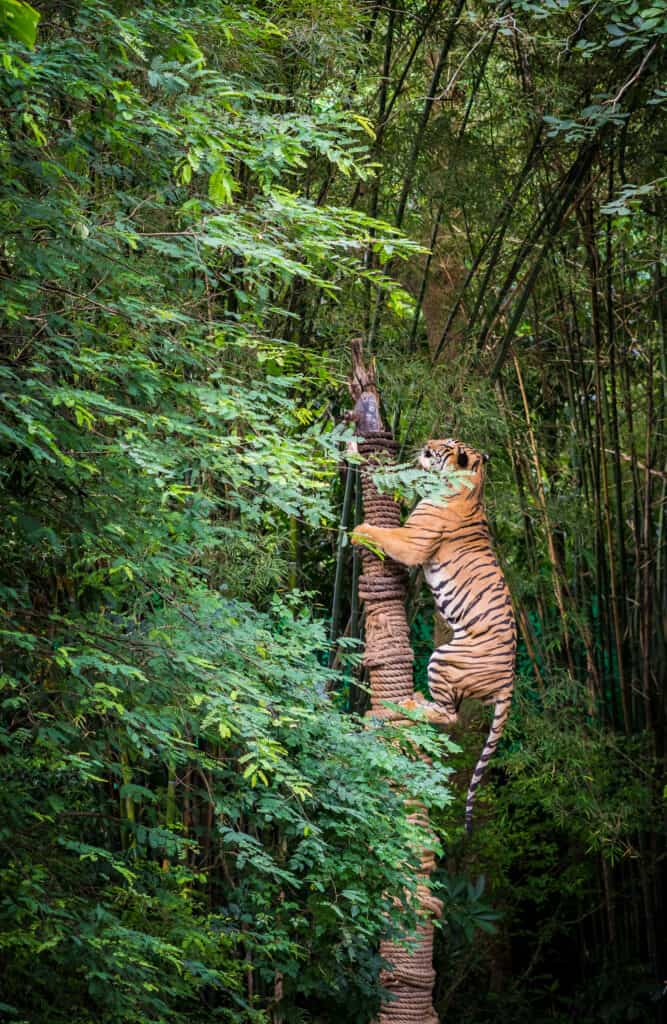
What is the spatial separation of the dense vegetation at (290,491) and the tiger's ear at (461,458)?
14.5 inches

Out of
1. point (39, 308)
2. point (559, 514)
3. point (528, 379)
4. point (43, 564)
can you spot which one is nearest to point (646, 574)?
point (559, 514)

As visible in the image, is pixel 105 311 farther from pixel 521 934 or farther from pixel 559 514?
pixel 521 934

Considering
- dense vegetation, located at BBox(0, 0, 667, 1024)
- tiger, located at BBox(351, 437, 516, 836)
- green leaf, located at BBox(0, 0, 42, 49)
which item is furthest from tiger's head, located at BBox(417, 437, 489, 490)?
green leaf, located at BBox(0, 0, 42, 49)

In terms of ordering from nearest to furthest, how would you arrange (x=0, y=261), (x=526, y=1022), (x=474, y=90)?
(x=0, y=261) < (x=474, y=90) < (x=526, y=1022)

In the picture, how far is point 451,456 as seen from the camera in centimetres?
325

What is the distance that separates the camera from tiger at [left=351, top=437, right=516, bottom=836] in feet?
10.7

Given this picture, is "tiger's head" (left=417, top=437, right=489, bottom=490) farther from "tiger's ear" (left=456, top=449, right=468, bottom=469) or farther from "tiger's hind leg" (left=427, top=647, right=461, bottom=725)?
"tiger's hind leg" (left=427, top=647, right=461, bottom=725)

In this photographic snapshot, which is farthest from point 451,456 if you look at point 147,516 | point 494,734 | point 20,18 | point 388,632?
point 20,18

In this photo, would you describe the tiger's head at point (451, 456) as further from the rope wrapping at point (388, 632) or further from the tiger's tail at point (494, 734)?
the tiger's tail at point (494, 734)

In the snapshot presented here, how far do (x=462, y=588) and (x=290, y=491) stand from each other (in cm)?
97

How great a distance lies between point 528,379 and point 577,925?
2182 mm

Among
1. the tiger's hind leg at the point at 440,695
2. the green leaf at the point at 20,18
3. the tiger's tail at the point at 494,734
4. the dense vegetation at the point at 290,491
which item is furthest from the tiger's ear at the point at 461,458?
the green leaf at the point at 20,18

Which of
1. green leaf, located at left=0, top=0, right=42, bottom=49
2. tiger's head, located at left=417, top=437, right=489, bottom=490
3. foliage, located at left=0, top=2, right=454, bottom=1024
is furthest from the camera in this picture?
tiger's head, located at left=417, top=437, right=489, bottom=490

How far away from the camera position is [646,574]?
14.3 ft
